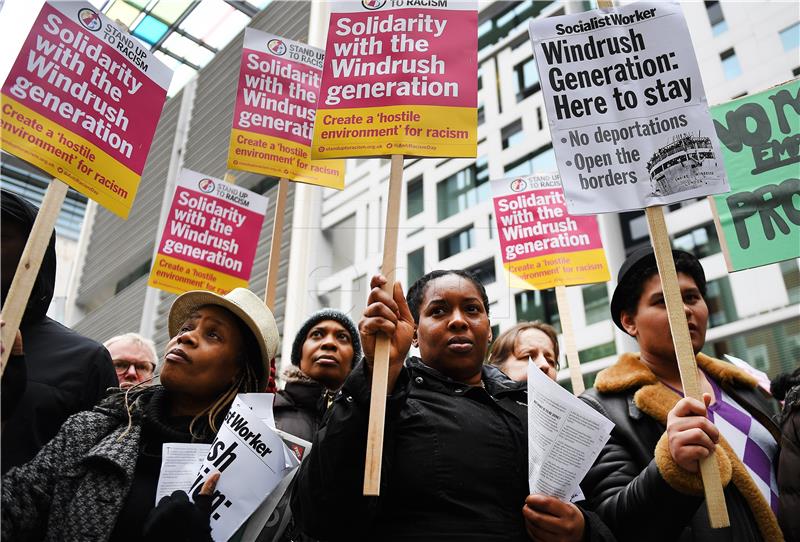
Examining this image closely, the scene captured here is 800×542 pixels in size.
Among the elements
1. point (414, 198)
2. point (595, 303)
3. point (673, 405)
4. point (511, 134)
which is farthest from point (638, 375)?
point (414, 198)

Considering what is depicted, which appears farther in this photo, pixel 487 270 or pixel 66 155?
pixel 487 270

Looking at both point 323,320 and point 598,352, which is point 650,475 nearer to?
→ point 323,320

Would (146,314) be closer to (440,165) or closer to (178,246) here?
(440,165)

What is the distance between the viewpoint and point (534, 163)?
1694cm

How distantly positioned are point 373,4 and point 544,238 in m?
2.23

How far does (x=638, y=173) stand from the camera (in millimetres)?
2330

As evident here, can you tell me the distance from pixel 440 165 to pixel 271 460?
16447 mm

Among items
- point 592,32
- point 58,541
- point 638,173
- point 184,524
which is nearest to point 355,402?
point 184,524

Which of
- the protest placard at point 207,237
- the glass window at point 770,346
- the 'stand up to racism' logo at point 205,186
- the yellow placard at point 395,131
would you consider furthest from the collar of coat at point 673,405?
the glass window at point 770,346

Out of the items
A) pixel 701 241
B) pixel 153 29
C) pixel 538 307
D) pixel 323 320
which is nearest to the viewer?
pixel 323 320

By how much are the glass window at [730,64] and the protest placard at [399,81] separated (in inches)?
557

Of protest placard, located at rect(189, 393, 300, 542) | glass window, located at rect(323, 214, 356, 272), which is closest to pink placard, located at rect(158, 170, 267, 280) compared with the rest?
protest placard, located at rect(189, 393, 300, 542)

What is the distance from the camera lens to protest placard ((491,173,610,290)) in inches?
177

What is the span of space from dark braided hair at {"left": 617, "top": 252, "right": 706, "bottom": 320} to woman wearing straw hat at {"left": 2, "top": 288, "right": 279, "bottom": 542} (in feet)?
4.55
